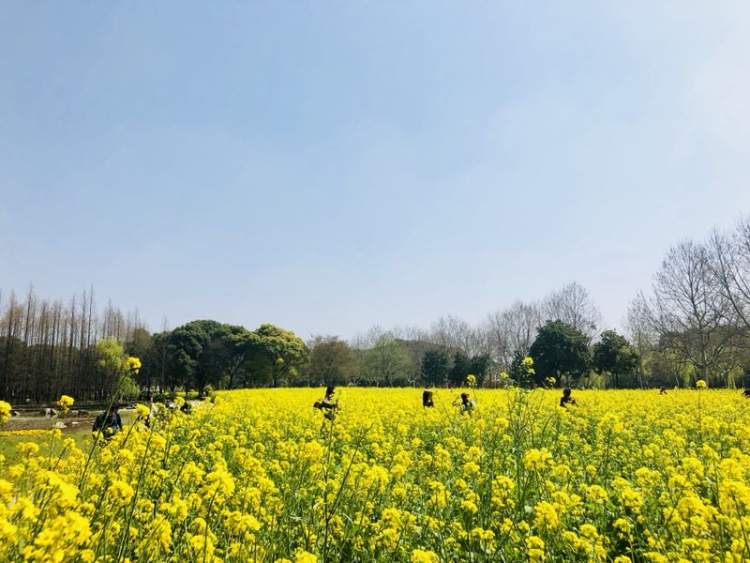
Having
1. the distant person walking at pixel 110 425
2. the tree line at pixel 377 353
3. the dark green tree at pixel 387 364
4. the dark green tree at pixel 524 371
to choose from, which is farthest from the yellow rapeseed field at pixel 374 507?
the dark green tree at pixel 387 364

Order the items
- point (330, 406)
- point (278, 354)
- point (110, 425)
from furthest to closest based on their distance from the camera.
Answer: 1. point (278, 354)
2. point (110, 425)
3. point (330, 406)

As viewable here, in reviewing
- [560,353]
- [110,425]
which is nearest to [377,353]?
[560,353]

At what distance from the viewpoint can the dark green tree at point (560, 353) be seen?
3759 centimetres

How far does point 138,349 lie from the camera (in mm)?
48812

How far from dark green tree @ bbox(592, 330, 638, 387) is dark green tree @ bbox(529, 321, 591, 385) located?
0.83 m

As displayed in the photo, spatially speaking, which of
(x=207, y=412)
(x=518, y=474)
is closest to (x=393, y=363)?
(x=207, y=412)

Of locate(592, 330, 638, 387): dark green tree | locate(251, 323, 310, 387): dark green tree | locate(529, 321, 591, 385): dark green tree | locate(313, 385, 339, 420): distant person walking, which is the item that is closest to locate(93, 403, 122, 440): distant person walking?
locate(313, 385, 339, 420): distant person walking

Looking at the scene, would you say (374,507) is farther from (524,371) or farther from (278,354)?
(278,354)

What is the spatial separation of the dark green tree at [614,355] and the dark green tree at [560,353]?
2.74 feet

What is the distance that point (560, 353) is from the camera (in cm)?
3747

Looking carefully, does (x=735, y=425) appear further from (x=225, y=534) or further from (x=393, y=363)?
(x=393, y=363)

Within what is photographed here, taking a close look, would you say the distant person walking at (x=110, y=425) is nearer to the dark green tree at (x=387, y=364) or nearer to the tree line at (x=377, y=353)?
the tree line at (x=377, y=353)

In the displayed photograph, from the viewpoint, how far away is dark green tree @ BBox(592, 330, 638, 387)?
123ft

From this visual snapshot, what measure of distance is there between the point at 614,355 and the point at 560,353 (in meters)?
4.24
